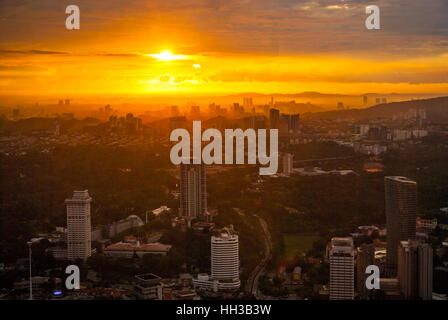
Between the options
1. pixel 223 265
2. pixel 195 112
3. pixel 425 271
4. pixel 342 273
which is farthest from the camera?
pixel 195 112

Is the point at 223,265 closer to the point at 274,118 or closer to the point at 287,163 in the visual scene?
the point at 287,163

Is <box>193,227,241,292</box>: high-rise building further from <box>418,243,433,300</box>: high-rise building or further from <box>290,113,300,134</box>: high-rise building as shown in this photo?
<box>418,243,433,300</box>: high-rise building

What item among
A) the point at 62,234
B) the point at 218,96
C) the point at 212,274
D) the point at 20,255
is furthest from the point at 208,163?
the point at 20,255

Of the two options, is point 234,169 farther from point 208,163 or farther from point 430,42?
point 430,42

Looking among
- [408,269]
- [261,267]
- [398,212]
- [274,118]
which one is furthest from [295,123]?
[408,269]

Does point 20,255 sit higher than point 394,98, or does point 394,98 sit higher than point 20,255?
point 394,98

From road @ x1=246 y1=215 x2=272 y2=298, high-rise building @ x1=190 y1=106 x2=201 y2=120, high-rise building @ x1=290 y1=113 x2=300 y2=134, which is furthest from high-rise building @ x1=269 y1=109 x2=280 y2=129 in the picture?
road @ x1=246 y1=215 x2=272 y2=298
